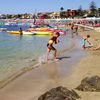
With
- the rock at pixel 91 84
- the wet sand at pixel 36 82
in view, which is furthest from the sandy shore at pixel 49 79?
the rock at pixel 91 84

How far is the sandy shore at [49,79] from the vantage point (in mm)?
10655

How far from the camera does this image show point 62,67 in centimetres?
1652

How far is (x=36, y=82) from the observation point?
12.7m

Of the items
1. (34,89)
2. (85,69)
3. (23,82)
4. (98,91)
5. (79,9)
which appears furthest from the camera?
(79,9)

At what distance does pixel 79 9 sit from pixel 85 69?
17412 cm

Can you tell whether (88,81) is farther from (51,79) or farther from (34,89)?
(51,79)

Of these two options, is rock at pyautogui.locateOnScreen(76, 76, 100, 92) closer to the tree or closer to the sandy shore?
the sandy shore

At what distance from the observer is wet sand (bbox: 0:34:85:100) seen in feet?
35.4

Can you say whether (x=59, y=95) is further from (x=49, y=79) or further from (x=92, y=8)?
(x=92, y=8)

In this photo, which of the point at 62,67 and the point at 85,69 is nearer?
the point at 85,69

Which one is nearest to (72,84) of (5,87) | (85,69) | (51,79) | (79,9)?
(51,79)

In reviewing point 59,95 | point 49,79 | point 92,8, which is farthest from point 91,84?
point 92,8

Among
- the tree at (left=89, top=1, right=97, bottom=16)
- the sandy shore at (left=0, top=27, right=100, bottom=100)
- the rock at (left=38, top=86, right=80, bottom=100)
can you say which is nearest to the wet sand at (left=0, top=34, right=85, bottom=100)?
the sandy shore at (left=0, top=27, right=100, bottom=100)

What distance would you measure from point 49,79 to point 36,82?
781 millimetres
